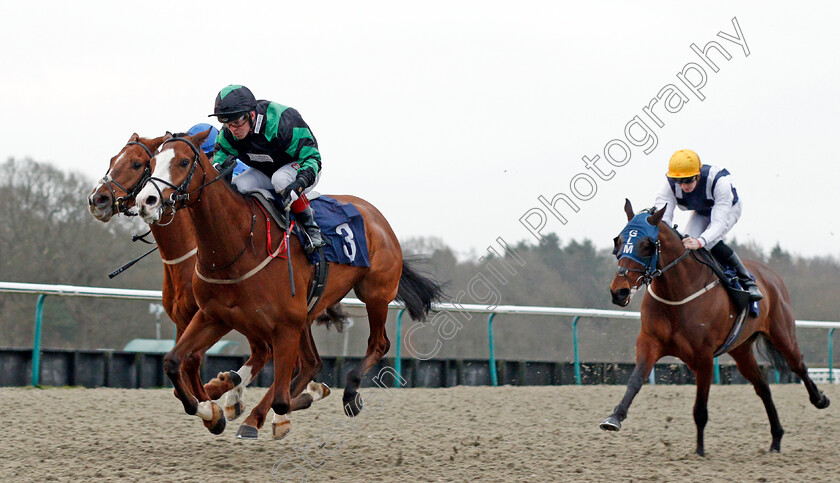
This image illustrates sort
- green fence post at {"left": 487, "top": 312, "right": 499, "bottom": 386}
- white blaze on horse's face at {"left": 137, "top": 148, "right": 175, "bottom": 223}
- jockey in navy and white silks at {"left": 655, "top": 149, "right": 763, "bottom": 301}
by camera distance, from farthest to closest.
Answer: green fence post at {"left": 487, "top": 312, "right": 499, "bottom": 386}, jockey in navy and white silks at {"left": 655, "top": 149, "right": 763, "bottom": 301}, white blaze on horse's face at {"left": 137, "top": 148, "right": 175, "bottom": 223}

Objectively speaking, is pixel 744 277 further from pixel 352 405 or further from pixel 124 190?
pixel 124 190

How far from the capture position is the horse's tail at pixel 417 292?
21.9ft

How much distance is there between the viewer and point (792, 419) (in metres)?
8.55

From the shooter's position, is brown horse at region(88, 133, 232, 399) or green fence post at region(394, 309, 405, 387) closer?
brown horse at region(88, 133, 232, 399)

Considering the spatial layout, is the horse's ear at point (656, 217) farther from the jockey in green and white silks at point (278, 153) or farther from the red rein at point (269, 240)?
the red rein at point (269, 240)

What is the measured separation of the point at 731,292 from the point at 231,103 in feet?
12.3

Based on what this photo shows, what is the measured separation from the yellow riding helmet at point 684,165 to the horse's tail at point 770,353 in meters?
1.61

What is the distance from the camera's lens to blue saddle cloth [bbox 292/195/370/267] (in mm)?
5543

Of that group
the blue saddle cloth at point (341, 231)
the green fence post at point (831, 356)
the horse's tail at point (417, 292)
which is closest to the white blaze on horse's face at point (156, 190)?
the blue saddle cloth at point (341, 231)

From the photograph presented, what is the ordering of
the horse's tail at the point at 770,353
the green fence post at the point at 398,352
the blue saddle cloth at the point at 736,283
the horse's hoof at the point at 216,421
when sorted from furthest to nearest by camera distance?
the green fence post at the point at 398,352 → the horse's tail at the point at 770,353 → the blue saddle cloth at the point at 736,283 → the horse's hoof at the point at 216,421

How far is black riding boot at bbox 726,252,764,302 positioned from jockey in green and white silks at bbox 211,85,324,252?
314cm

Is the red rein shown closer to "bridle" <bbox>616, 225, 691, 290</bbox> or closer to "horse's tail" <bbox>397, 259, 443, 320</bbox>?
"horse's tail" <bbox>397, 259, 443, 320</bbox>

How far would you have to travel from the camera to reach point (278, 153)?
5.38m

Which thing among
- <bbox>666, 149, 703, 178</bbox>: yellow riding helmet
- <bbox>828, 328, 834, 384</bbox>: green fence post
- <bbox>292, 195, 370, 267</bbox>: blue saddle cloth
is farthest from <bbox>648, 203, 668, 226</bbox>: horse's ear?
<bbox>828, 328, 834, 384</bbox>: green fence post
